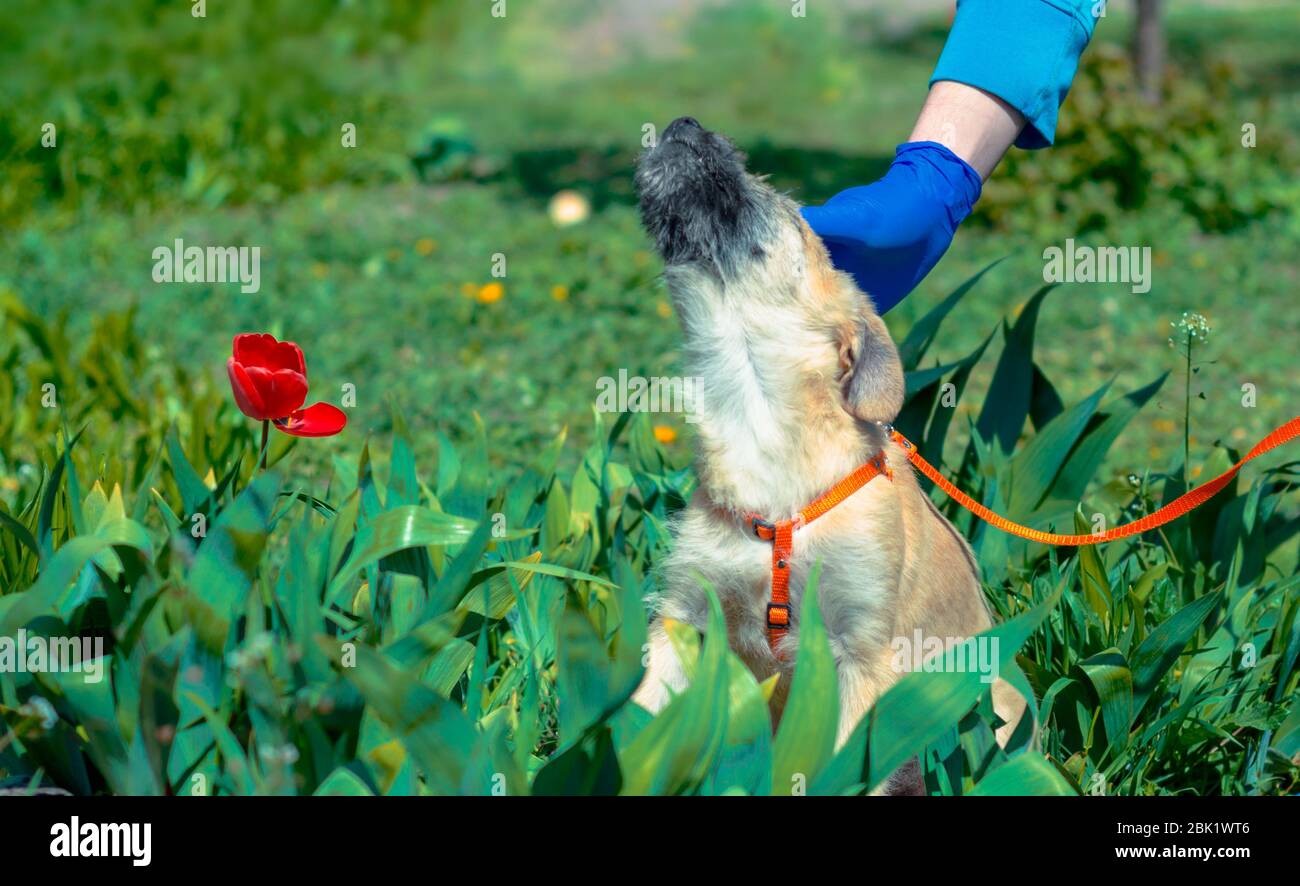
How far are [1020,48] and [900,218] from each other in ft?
1.83

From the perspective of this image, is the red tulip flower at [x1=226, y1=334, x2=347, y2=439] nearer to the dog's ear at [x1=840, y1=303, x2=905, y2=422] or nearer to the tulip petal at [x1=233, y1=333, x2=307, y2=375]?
the tulip petal at [x1=233, y1=333, x2=307, y2=375]

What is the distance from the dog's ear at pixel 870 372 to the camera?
252 centimetres

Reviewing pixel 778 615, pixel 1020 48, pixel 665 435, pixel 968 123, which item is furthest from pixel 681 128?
pixel 665 435

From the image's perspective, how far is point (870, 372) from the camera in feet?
8.30

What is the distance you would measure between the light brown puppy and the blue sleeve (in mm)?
686

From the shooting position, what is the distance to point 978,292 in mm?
6895

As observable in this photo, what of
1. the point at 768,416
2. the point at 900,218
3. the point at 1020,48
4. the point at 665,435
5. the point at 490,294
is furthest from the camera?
the point at 490,294

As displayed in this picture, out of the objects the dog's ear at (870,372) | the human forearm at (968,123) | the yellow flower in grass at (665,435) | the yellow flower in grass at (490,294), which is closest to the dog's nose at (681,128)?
the dog's ear at (870,372)

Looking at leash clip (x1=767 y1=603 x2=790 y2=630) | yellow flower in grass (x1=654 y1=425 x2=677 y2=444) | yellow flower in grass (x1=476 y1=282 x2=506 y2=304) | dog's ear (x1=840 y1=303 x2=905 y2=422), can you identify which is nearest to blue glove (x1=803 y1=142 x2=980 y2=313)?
dog's ear (x1=840 y1=303 x2=905 y2=422)

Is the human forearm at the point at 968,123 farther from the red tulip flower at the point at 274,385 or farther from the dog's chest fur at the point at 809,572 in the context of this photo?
the red tulip flower at the point at 274,385

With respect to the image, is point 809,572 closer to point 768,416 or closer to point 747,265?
point 768,416

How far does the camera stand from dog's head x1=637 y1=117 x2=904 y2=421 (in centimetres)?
258

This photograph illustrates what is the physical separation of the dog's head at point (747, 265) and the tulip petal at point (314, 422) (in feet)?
2.39
